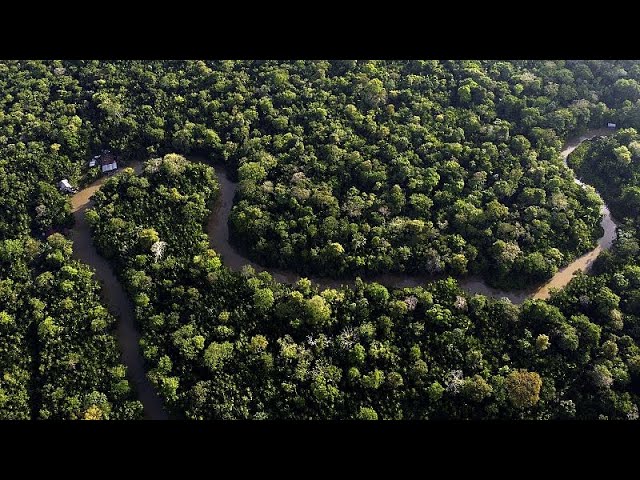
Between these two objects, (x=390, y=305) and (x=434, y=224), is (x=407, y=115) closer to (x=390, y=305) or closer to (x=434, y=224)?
(x=434, y=224)

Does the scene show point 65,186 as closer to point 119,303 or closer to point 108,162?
point 108,162

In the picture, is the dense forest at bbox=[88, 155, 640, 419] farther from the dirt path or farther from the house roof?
the house roof

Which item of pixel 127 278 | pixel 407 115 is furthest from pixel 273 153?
pixel 127 278

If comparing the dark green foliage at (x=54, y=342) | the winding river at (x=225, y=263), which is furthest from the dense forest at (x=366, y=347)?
the dark green foliage at (x=54, y=342)

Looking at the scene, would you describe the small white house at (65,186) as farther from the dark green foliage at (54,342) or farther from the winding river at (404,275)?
the winding river at (404,275)

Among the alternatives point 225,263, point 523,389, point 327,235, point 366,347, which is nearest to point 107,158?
point 225,263

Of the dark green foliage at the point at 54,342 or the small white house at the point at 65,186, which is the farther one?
the small white house at the point at 65,186
